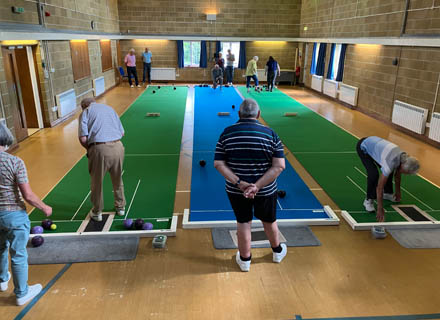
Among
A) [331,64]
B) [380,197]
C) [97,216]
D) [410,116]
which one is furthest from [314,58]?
[97,216]

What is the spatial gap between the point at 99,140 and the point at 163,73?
14.1 meters

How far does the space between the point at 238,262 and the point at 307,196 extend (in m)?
1.92

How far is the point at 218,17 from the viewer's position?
54.1 ft

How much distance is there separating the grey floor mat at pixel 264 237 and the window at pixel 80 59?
27.4 feet

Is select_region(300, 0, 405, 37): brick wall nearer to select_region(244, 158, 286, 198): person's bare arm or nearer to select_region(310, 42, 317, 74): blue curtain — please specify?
select_region(310, 42, 317, 74): blue curtain

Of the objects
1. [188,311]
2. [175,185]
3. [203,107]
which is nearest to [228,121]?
[203,107]

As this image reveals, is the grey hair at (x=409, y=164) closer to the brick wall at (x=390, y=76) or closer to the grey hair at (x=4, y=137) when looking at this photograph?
the grey hair at (x=4, y=137)

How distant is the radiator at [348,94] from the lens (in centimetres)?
1105

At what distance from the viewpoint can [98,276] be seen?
319 centimetres

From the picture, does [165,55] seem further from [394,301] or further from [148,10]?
[394,301]

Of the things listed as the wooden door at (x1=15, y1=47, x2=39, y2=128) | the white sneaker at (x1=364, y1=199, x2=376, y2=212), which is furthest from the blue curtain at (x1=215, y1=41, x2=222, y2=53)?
the white sneaker at (x1=364, y1=199, x2=376, y2=212)

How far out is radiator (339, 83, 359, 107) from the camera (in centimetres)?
1105

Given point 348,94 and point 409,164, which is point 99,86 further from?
point 409,164

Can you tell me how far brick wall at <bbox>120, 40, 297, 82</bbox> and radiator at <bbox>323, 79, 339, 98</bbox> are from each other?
14.7ft
